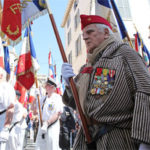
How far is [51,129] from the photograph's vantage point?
570 centimetres

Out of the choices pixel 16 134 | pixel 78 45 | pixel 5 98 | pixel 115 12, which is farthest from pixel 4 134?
pixel 78 45

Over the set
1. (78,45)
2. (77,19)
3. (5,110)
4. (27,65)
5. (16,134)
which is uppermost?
(77,19)

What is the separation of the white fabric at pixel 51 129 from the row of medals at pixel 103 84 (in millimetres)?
4110

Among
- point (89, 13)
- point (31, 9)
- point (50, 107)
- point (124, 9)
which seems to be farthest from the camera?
point (124, 9)

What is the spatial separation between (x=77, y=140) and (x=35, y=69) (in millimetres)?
4556

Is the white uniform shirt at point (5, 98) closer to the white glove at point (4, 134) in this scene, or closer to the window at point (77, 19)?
the white glove at point (4, 134)

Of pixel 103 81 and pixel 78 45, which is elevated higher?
pixel 78 45

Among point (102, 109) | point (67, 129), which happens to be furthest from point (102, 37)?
point (67, 129)

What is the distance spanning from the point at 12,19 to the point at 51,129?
3.40 meters

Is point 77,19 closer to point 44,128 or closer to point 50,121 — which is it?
point 50,121

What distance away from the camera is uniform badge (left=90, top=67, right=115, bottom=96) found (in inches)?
68.1

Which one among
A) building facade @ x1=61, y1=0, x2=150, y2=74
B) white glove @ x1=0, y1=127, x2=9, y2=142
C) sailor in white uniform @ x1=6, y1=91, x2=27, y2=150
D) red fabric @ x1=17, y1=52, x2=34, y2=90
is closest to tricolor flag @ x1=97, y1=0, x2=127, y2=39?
building facade @ x1=61, y1=0, x2=150, y2=74

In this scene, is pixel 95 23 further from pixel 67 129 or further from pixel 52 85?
pixel 67 129

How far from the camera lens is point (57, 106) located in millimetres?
5996
